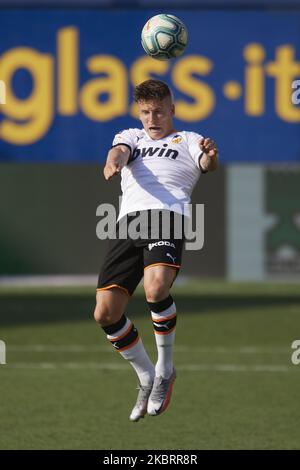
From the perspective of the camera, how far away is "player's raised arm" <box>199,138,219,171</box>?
1152 cm

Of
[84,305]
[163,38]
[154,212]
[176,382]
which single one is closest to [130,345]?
[154,212]

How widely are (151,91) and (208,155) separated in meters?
0.80

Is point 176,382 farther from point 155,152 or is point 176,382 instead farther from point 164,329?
point 155,152

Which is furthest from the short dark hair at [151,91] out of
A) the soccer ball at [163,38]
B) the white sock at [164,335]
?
the white sock at [164,335]

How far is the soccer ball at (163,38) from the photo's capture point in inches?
464

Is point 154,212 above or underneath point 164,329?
above

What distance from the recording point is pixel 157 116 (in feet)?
38.9

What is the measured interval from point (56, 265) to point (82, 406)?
A: 18.3m

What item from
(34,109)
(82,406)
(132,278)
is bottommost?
(82,406)

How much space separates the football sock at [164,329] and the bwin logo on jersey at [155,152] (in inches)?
53.9

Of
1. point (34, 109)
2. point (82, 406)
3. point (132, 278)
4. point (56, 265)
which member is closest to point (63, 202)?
point (56, 265)

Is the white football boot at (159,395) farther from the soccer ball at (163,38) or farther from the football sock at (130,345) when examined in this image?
the soccer ball at (163,38)

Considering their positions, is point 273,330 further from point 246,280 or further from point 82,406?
point 246,280

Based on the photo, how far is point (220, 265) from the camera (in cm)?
3728
